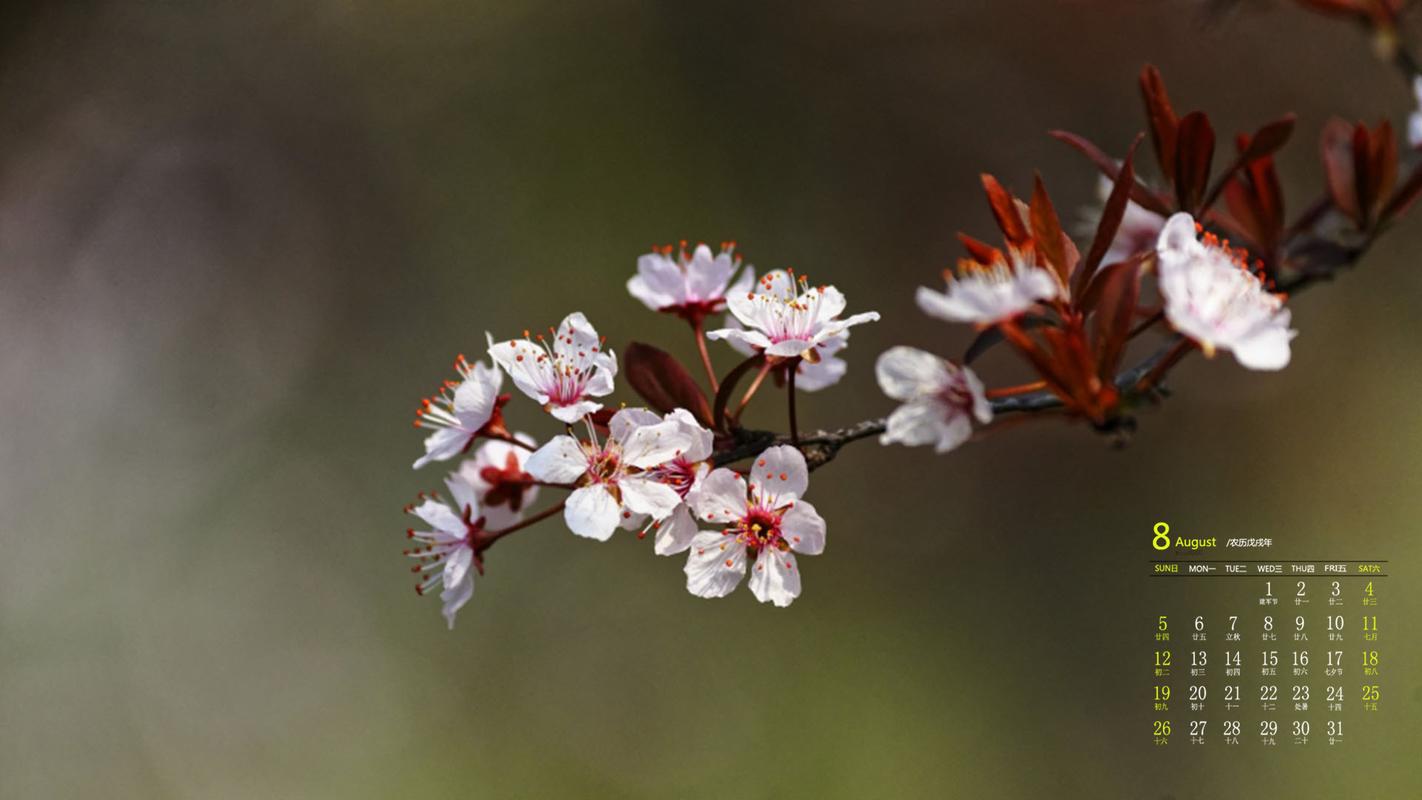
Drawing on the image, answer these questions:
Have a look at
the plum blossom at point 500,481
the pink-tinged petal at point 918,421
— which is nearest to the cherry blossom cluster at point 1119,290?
the pink-tinged petal at point 918,421

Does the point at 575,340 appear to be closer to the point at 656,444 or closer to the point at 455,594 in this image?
the point at 656,444

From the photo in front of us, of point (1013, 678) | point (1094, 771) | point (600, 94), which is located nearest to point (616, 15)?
point (600, 94)

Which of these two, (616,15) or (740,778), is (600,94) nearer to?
(616,15)

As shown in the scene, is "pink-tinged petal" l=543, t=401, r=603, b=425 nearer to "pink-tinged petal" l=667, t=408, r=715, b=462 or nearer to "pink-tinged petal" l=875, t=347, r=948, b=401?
"pink-tinged petal" l=667, t=408, r=715, b=462

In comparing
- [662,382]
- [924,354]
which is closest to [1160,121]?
[924,354]

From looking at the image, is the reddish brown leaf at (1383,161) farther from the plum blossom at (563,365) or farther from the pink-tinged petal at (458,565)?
the pink-tinged petal at (458,565)

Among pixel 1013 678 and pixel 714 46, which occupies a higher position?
pixel 714 46
